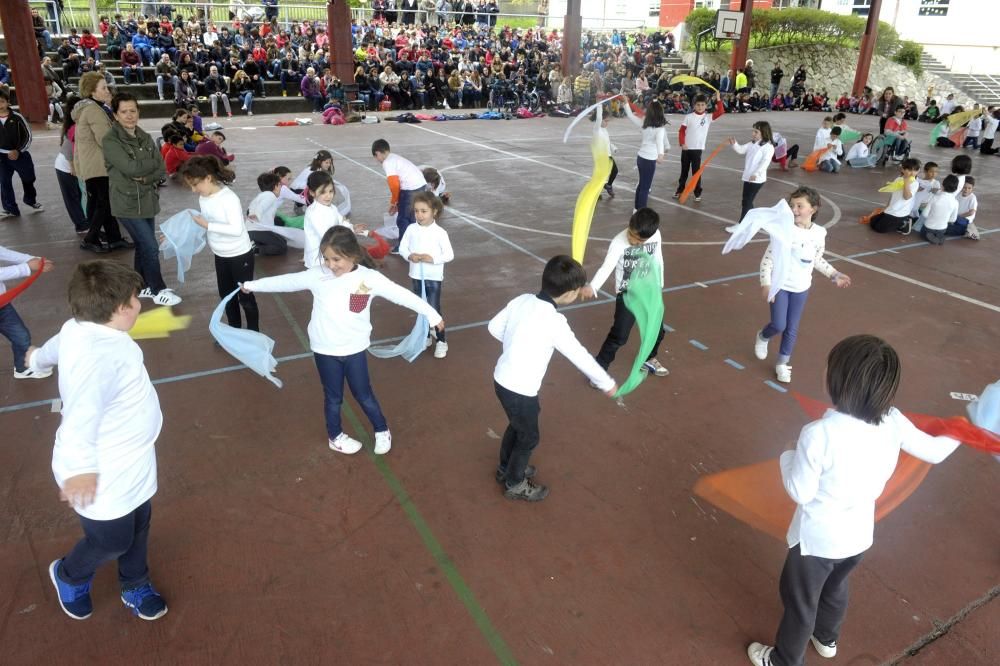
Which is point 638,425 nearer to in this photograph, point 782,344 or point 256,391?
point 782,344

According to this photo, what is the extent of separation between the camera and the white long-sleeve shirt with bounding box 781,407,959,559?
2.52m

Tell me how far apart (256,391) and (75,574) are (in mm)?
2386

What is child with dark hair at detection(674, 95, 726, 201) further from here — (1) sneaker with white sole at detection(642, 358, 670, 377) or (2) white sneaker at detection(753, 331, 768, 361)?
(1) sneaker with white sole at detection(642, 358, 670, 377)

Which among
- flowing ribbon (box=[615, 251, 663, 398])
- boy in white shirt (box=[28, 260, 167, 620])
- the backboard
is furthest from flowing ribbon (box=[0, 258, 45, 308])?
the backboard

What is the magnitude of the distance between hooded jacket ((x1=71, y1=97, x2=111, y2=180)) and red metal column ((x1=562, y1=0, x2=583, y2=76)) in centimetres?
2425

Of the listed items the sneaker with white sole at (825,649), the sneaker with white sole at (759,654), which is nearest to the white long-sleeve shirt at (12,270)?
the sneaker with white sole at (759,654)

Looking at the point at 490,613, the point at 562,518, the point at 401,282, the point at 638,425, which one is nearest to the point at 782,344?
the point at 638,425

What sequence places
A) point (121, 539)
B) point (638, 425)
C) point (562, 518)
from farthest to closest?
point (638, 425), point (562, 518), point (121, 539)

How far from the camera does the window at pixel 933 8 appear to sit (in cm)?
3603

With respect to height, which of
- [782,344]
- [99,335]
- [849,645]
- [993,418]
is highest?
[99,335]

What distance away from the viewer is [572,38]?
28.7 m

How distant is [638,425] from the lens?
4.98 m

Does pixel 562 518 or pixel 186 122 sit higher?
pixel 186 122

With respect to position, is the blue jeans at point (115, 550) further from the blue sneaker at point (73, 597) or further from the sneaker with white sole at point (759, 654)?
the sneaker with white sole at point (759, 654)
